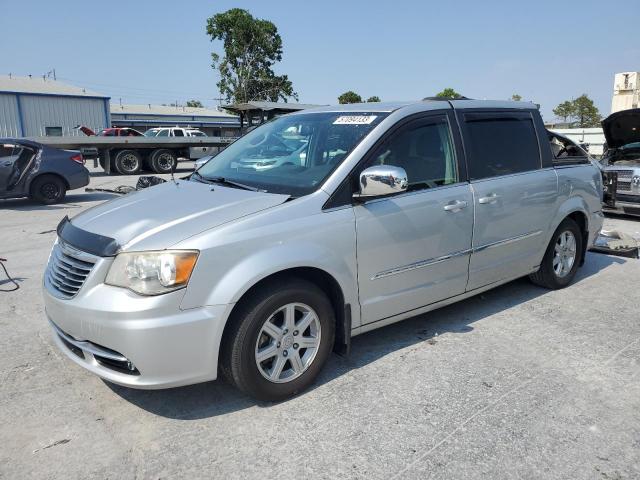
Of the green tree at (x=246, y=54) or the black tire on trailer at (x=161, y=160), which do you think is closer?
the black tire on trailer at (x=161, y=160)

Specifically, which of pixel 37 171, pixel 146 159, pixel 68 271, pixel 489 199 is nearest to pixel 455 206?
pixel 489 199

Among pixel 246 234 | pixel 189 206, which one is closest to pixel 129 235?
pixel 189 206

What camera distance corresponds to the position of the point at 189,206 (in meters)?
3.21

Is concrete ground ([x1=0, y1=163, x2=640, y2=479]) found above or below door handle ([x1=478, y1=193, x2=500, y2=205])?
below

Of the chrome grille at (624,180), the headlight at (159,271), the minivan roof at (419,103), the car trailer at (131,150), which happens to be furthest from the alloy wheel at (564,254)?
the car trailer at (131,150)

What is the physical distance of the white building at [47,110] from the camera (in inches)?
1459

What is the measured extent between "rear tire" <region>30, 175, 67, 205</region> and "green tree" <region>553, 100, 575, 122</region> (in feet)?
154

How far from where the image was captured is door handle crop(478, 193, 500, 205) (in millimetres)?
4109

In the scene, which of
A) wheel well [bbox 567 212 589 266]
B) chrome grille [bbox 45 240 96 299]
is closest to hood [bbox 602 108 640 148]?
wheel well [bbox 567 212 589 266]

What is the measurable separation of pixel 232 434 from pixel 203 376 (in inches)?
13.6

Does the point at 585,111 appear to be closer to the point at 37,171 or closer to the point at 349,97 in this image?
the point at 349,97

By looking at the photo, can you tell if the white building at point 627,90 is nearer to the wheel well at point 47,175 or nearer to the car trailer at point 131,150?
the car trailer at point 131,150

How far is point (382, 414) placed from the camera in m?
3.01

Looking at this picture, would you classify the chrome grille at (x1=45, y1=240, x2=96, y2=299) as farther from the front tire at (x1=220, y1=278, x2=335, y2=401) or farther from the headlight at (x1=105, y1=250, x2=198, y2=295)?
the front tire at (x1=220, y1=278, x2=335, y2=401)
